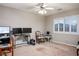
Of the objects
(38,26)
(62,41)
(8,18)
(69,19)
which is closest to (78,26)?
(69,19)

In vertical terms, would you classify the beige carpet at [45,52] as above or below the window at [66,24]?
below

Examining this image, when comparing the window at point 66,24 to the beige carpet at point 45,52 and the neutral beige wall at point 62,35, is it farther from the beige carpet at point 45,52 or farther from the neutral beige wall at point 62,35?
the beige carpet at point 45,52

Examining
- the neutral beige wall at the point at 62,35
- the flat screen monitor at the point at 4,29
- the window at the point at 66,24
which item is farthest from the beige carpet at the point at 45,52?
the window at the point at 66,24

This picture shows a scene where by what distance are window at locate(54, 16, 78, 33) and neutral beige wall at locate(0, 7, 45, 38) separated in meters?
1.05

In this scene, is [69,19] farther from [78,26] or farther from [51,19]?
[51,19]

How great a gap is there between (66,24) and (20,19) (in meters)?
2.62

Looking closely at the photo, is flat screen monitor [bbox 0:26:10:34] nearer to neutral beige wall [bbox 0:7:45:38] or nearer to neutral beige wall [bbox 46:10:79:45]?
neutral beige wall [bbox 0:7:45:38]

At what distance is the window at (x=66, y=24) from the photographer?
5.29 meters

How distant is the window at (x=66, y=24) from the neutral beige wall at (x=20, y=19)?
1.05 meters

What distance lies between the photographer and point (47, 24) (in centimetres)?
688

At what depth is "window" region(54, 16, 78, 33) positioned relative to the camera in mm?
5293

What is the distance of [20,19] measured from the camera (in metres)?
5.82

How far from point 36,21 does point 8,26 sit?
1.96 m

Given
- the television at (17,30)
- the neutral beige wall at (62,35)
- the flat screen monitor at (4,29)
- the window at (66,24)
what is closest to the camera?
the flat screen monitor at (4,29)
